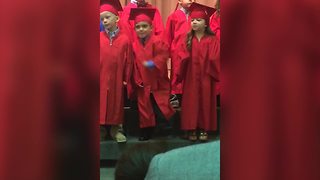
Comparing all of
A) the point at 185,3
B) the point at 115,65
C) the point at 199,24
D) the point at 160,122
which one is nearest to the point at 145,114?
the point at 160,122

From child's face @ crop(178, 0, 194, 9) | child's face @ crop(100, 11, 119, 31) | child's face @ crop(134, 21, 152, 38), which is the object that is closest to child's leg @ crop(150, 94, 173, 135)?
child's face @ crop(134, 21, 152, 38)

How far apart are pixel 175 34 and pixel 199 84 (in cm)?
42

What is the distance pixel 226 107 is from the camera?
301 millimetres

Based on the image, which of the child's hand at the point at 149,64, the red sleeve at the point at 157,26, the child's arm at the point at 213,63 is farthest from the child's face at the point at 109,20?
the child's arm at the point at 213,63

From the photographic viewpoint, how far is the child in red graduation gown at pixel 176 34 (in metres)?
2.73

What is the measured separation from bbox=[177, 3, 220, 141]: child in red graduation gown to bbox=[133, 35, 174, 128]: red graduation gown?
0.37ft

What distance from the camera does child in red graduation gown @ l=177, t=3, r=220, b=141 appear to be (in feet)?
8.41

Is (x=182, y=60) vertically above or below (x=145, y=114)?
above

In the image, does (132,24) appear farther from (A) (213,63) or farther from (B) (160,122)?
(B) (160,122)

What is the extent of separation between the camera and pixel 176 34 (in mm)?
2807

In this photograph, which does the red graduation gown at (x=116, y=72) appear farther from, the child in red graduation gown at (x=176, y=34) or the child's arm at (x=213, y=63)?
the child's arm at (x=213, y=63)

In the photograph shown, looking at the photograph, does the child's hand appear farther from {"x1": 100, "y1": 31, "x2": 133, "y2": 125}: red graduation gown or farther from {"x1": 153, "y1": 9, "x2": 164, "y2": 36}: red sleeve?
{"x1": 153, "y1": 9, "x2": 164, "y2": 36}: red sleeve

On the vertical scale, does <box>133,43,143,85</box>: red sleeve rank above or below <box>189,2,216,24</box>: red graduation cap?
below

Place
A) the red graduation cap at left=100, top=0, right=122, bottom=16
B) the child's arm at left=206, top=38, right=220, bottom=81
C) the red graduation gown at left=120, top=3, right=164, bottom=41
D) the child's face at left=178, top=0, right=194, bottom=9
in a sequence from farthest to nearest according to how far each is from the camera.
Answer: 1. the child's face at left=178, top=0, right=194, bottom=9
2. the red graduation gown at left=120, top=3, right=164, bottom=41
3. the child's arm at left=206, top=38, right=220, bottom=81
4. the red graduation cap at left=100, top=0, right=122, bottom=16
